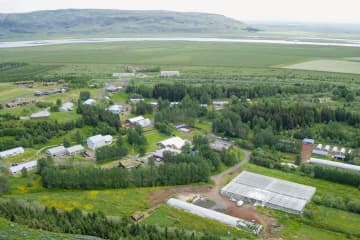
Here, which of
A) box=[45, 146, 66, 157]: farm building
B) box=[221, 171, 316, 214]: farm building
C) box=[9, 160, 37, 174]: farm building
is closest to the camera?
box=[221, 171, 316, 214]: farm building

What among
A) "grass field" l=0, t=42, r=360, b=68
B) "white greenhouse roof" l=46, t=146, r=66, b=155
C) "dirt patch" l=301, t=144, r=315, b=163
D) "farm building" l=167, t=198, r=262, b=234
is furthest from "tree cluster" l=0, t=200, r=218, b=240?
"grass field" l=0, t=42, r=360, b=68

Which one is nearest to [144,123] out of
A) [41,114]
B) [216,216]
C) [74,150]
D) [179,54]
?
[74,150]

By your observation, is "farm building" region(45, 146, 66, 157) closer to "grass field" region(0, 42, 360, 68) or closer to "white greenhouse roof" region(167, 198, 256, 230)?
"white greenhouse roof" region(167, 198, 256, 230)

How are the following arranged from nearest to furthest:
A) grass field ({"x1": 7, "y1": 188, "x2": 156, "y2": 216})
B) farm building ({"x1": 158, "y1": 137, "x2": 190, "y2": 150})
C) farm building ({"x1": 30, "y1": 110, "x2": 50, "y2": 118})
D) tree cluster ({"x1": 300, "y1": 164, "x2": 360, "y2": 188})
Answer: grass field ({"x1": 7, "y1": 188, "x2": 156, "y2": 216}), tree cluster ({"x1": 300, "y1": 164, "x2": 360, "y2": 188}), farm building ({"x1": 158, "y1": 137, "x2": 190, "y2": 150}), farm building ({"x1": 30, "y1": 110, "x2": 50, "y2": 118})

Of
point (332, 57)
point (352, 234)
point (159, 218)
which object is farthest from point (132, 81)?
point (332, 57)

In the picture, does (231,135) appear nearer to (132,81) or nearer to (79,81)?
(132,81)
